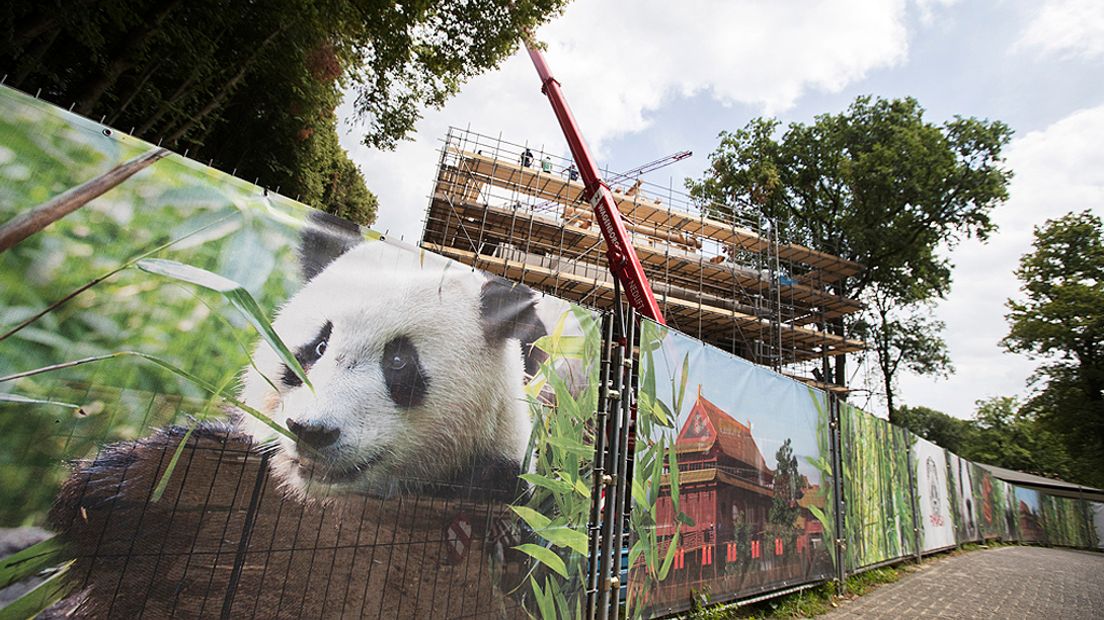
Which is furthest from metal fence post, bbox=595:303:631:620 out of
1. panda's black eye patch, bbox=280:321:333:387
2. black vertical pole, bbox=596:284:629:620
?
panda's black eye patch, bbox=280:321:333:387

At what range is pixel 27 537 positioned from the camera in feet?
4.97

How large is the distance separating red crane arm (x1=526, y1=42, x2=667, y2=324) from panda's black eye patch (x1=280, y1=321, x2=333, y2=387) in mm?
→ 8818

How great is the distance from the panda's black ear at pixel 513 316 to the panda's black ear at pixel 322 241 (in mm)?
820

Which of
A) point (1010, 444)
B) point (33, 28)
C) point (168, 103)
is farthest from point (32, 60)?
point (1010, 444)

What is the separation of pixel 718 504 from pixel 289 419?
142 inches

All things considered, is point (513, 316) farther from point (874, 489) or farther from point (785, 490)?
point (874, 489)

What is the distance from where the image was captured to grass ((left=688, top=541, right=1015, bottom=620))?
398 cm

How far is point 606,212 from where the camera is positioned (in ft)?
42.5

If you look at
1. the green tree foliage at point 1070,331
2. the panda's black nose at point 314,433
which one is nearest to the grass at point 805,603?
the panda's black nose at point 314,433

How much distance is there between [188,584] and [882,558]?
29.1ft

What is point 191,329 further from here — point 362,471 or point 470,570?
point 470,570

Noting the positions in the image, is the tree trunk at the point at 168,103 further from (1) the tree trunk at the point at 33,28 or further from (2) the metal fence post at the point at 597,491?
(2) the metal fence post at the point at 597,491

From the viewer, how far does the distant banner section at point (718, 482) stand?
11.9ft

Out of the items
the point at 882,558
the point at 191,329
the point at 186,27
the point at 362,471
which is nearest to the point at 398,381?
the point at 362,471
